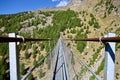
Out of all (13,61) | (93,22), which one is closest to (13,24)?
(93,22)

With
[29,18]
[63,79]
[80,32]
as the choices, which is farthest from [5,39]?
[29,18]

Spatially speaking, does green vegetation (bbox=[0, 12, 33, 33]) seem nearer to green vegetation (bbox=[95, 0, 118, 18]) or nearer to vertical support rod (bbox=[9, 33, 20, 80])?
green vegetation (bbox=[95, 0, 118, 18])

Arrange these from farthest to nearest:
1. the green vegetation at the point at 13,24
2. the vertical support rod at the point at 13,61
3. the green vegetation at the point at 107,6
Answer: the green vegetation at the point at 13,24
the green vegetation at the point at 107,6
the vertical support rod at the point at 13,61

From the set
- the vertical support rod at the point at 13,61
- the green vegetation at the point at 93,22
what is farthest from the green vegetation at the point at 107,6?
the vertical support rod at the point at 13,61

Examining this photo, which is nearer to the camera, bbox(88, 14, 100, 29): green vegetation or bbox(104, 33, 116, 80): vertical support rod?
bbox(104, 33, 116, 80): vertical support rod

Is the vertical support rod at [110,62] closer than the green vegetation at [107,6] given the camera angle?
Yes

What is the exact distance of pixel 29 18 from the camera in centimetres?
4356

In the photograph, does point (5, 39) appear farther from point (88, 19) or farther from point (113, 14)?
point (88, 19)

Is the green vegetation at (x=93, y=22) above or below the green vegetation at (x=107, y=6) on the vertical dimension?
below

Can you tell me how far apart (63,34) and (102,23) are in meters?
5.62

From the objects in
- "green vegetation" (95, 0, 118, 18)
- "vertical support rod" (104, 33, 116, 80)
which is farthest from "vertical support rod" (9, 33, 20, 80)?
"green vegetation" (95, 0, 118, 18)

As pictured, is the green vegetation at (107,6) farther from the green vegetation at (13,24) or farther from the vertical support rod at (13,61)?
the vertical support rod at (13,61)

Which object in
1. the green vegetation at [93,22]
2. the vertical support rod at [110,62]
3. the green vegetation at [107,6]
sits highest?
the green vegetation at [107,6]

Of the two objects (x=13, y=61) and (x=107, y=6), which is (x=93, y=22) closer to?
(x=107, y=6)
